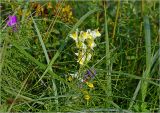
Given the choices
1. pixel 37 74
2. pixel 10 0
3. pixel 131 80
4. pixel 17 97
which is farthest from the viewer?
pixel 10 0

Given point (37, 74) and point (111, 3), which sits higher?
point (111, 3)

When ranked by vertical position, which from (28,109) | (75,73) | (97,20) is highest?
(97,20)

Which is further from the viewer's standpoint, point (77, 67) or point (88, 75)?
point (77, 67)

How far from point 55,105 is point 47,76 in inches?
5.7

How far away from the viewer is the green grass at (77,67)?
143 centimetres

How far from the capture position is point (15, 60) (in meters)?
1.65

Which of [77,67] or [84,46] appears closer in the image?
[84,46]

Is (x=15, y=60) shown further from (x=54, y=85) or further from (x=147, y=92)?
(x=147, y=92)

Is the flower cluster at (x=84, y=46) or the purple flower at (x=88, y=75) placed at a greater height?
the flower cluster at (x=84, y=46)

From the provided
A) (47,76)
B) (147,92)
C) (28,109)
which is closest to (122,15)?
(147,92)

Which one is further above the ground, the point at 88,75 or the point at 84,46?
the point at 84,46

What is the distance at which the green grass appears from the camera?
1429 millimetres

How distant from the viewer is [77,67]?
1711 millimetres

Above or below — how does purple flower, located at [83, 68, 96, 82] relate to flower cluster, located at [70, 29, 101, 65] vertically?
below
